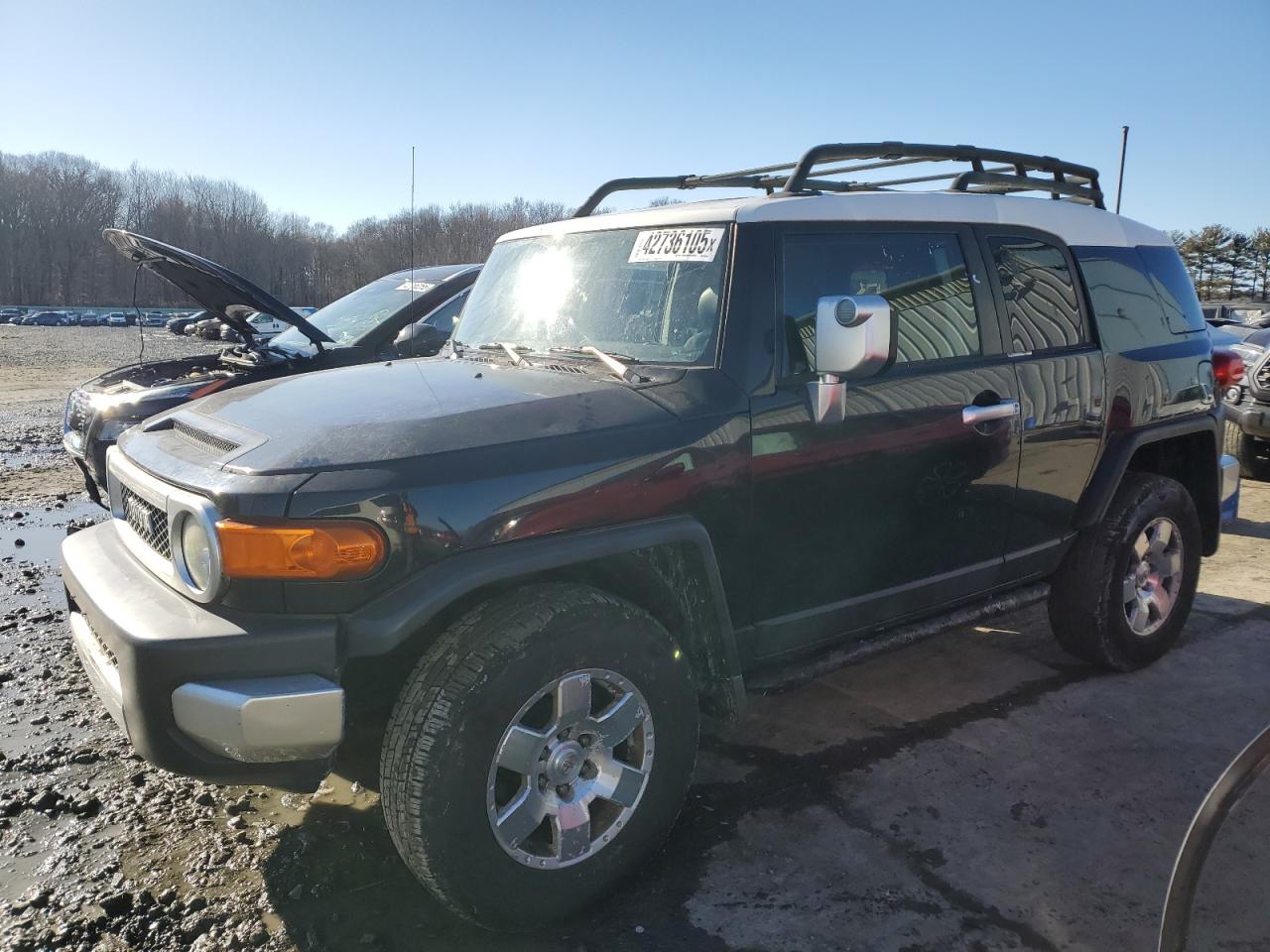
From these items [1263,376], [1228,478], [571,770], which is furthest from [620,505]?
[1263,376]

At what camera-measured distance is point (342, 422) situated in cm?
257

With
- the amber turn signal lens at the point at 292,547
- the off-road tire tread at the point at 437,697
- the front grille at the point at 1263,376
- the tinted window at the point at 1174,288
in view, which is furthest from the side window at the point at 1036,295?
the front grille at the point at 1263,376

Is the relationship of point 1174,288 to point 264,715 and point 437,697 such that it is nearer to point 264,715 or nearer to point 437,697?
point 437,697

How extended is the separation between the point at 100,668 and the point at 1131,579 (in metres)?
4.09

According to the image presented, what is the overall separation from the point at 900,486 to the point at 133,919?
2.70m

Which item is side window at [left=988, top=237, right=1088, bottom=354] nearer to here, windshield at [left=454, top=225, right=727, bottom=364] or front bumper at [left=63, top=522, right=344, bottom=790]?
windshield at [left=454, top=225, right=727, bottom=364]

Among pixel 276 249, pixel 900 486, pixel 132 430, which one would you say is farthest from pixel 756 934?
pixel 276 249

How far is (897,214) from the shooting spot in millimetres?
3338

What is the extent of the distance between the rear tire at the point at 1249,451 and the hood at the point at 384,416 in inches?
323

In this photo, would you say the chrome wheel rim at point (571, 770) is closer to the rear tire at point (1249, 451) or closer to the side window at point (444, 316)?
the side window at point (444, 316)

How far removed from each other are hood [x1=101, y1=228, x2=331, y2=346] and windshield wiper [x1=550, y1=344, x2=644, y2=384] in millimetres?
2716

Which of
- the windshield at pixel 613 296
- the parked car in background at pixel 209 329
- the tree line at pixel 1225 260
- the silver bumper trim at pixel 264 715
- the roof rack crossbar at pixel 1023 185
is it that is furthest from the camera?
the tree line at pixel 1225 260

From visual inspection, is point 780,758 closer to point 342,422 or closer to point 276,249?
point 342,422

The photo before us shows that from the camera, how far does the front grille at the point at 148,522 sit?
261 cm
